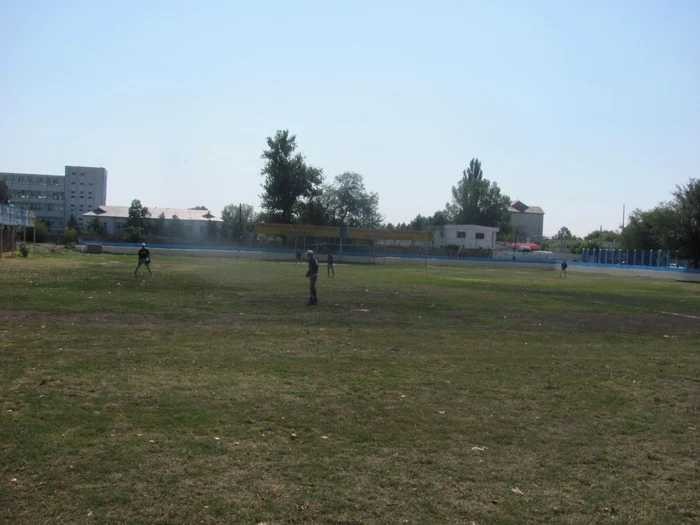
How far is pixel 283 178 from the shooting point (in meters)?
94.2

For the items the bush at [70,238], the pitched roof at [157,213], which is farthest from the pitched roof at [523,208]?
the bush at [70,238]

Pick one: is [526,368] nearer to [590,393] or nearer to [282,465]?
[590,393]

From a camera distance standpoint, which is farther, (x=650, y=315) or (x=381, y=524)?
(x=650, y=315)

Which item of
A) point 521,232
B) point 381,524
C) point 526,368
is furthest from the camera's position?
point 521,232

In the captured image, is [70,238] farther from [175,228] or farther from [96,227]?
[96,227]

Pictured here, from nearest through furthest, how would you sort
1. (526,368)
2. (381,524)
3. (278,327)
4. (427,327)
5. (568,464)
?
(381,524) → (568,464) → (526,368) → (278,327) → (427,327)

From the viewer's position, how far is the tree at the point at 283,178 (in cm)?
9431

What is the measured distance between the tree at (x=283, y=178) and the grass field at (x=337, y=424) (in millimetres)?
79044

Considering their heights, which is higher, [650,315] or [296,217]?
[296,217]

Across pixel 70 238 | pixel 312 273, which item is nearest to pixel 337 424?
pixel 312 273

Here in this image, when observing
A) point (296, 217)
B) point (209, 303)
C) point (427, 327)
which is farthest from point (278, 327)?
point (296, 217)

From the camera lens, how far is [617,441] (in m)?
7.42

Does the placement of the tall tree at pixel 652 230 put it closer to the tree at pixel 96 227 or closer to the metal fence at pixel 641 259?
the metal fence at pixel 641 259

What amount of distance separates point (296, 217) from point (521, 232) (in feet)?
300
